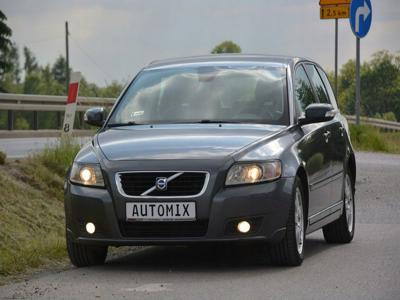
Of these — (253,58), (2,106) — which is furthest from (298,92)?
(2,106)

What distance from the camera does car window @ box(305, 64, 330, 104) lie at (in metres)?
12.3

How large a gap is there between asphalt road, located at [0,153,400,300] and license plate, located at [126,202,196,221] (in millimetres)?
403

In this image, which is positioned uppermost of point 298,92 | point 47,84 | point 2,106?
point 298,92

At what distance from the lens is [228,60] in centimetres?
1156

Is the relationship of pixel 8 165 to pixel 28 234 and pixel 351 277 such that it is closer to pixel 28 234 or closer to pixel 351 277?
pixel 28 234

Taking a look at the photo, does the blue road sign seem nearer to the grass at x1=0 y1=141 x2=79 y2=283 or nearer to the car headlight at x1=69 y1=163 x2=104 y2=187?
the grass at x1=0 y1=141 x2=79 y2=283

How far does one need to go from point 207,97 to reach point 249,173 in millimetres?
1533

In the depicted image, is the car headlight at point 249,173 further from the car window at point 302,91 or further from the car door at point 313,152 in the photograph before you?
the car window at point 302,91

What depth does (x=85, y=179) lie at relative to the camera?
388 inches

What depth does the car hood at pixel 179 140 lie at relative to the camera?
9.77 metres

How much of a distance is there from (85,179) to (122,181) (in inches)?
12.9

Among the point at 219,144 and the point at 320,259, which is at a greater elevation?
the point at 219,144

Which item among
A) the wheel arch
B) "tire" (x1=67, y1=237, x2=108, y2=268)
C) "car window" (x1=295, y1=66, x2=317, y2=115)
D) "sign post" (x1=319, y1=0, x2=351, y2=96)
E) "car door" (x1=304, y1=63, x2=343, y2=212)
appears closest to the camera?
"tire" (x1=67, y1=237, x2=108, y2=268)

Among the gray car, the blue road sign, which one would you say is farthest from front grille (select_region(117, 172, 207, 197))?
the blue road sign
